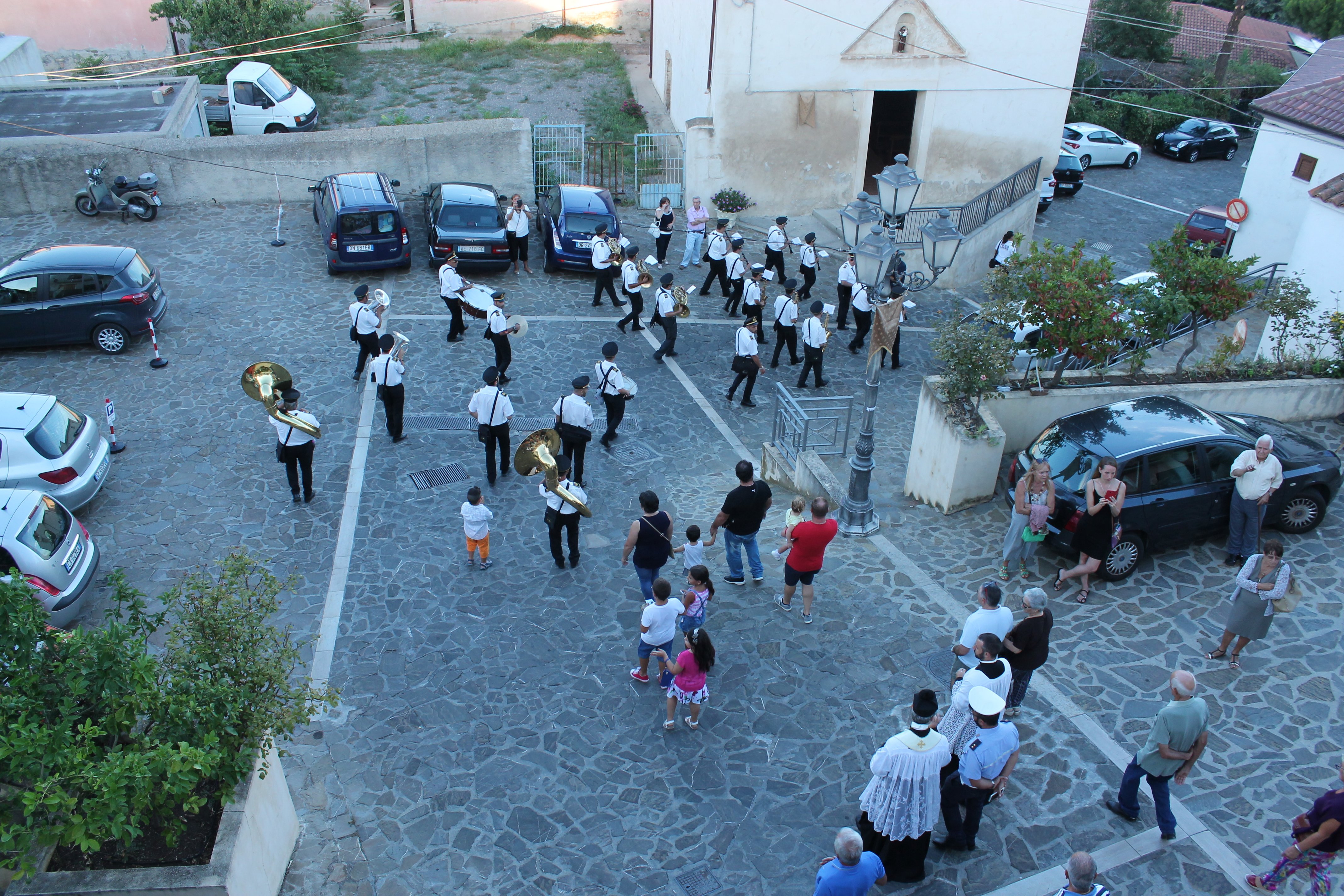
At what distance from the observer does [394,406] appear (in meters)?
12.5

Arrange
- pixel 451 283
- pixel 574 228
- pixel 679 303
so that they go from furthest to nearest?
pixel 574 228
pixel 679 303
pixel 451 283

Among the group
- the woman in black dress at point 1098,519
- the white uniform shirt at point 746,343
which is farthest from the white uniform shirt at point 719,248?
the woman in black dress at point 1098,519

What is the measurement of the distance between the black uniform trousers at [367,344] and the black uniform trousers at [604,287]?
15.1ft

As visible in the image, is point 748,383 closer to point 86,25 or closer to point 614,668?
point 614,668

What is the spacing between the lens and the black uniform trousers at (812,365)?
14711mm

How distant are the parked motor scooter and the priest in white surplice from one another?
1855cm

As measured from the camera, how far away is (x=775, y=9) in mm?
21344

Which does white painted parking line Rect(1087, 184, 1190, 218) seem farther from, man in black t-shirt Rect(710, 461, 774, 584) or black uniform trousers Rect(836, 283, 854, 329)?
man in black t-shirt Rect(710, 461, 774, 584)

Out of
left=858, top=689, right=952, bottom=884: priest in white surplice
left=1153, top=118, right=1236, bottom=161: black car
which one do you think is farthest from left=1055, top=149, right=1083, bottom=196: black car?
left=858, top=689, right=952, bottom=884: priest in white surplice

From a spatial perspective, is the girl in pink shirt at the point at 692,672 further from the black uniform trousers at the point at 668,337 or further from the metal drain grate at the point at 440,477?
the black uniform trousers at the point at 668,337

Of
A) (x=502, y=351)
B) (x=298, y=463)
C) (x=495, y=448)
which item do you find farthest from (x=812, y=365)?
(x=298, y=463)

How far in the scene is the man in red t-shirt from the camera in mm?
8930

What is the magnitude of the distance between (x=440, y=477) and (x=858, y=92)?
50.2 feet

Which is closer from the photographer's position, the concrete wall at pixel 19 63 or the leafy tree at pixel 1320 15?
the concrete wall at pixel 19 63
